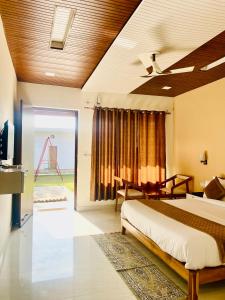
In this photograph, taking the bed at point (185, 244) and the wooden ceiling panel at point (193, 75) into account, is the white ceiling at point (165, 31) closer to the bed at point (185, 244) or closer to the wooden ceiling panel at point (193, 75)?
the wooden ceiling panel at point (193, 75)

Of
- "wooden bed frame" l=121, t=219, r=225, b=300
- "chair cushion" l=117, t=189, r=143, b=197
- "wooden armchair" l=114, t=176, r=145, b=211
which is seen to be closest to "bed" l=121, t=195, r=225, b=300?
"wooden bed frame" l=121, t=219, r=225, b=300

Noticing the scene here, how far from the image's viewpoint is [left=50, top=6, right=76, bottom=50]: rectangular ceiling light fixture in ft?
7.68

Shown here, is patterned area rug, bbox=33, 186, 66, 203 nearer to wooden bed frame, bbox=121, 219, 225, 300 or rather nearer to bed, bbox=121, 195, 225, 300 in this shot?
bed, bbox=121, 195, 225, 300

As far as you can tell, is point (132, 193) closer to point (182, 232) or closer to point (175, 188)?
point (175, 188)

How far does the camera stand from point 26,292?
2.18m

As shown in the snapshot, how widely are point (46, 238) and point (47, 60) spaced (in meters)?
2.68

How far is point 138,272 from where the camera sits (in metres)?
2.56

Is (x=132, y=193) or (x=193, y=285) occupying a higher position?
(x=132, y=193)

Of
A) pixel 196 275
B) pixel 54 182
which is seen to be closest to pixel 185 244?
pixel 196 275

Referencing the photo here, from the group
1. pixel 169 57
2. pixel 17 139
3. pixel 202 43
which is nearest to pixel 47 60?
pixel 17 139

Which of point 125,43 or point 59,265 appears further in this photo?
point 125,43

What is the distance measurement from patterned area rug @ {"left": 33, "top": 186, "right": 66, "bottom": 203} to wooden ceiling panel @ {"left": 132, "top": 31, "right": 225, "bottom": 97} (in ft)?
10.9

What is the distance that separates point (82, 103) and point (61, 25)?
2557 millimetres

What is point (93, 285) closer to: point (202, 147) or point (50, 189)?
point (202, 147)
